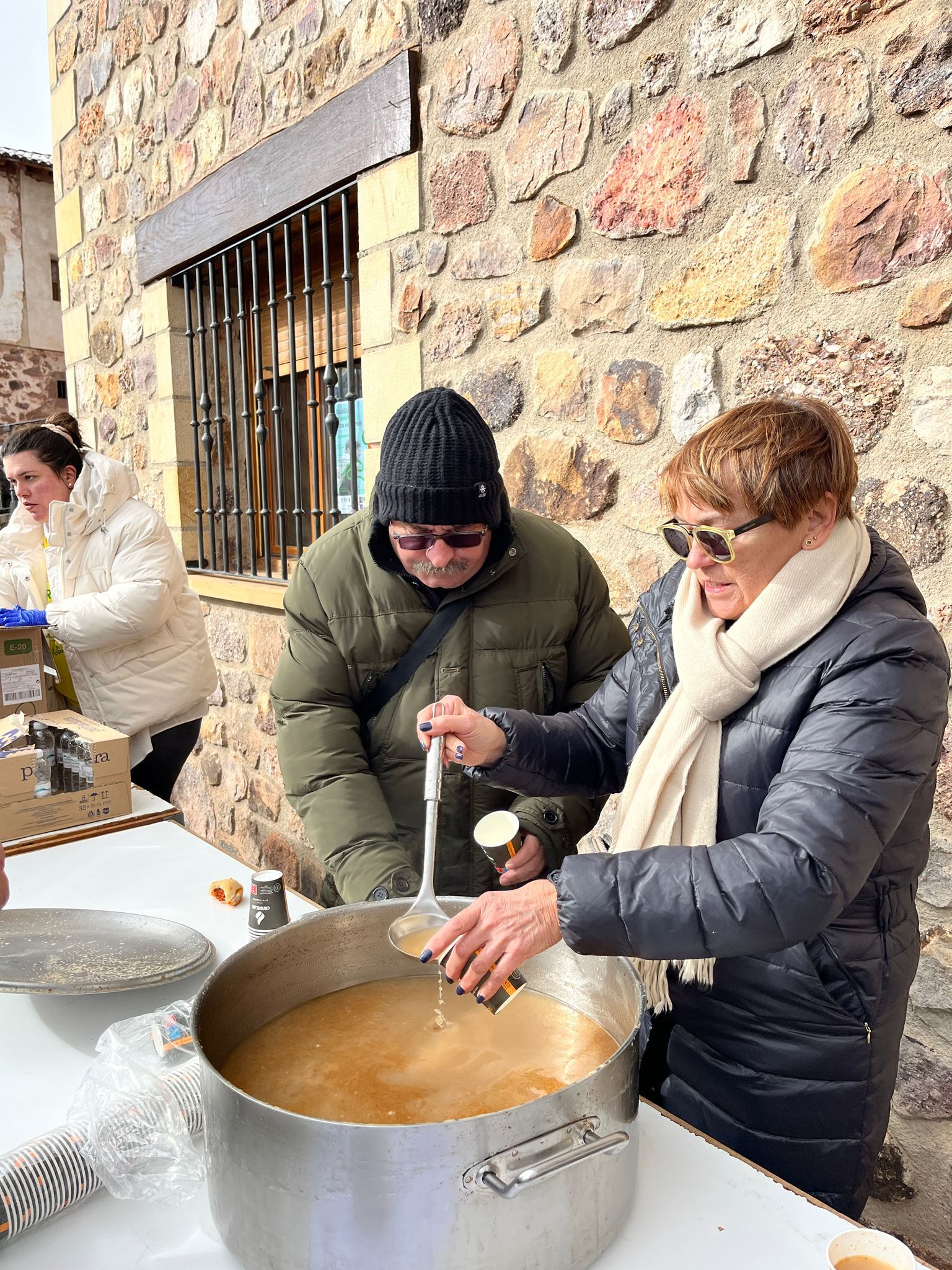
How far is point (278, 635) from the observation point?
4105 mm

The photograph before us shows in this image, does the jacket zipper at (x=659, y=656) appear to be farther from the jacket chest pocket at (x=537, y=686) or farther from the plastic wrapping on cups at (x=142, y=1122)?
the plastic wrapping on cups at (x=142, y=1122)

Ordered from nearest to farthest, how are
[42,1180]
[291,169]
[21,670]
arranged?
[42,1180], [21,670], [291,169]

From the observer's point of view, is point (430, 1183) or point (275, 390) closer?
point (430, 1183)

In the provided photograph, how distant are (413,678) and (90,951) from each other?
31.7 inches

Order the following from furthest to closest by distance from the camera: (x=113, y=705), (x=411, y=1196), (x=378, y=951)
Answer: (x=113, y=705) → (x=378, y=951) → (x=411, y=1196)

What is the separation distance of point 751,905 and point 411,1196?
48 cm

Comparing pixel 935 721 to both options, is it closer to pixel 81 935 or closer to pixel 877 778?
pixel 877 778

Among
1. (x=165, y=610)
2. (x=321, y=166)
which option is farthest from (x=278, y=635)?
(x=321, y=166)

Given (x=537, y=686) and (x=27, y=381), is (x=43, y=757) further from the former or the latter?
(x=27, y=381)

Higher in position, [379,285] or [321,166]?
[321,166]

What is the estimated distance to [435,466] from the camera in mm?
1810

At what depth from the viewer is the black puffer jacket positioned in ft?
3.43

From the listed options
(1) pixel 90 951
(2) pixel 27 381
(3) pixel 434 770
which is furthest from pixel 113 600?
(2) pixel 27 381

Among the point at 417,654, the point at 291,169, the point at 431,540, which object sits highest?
the point at 291,169
